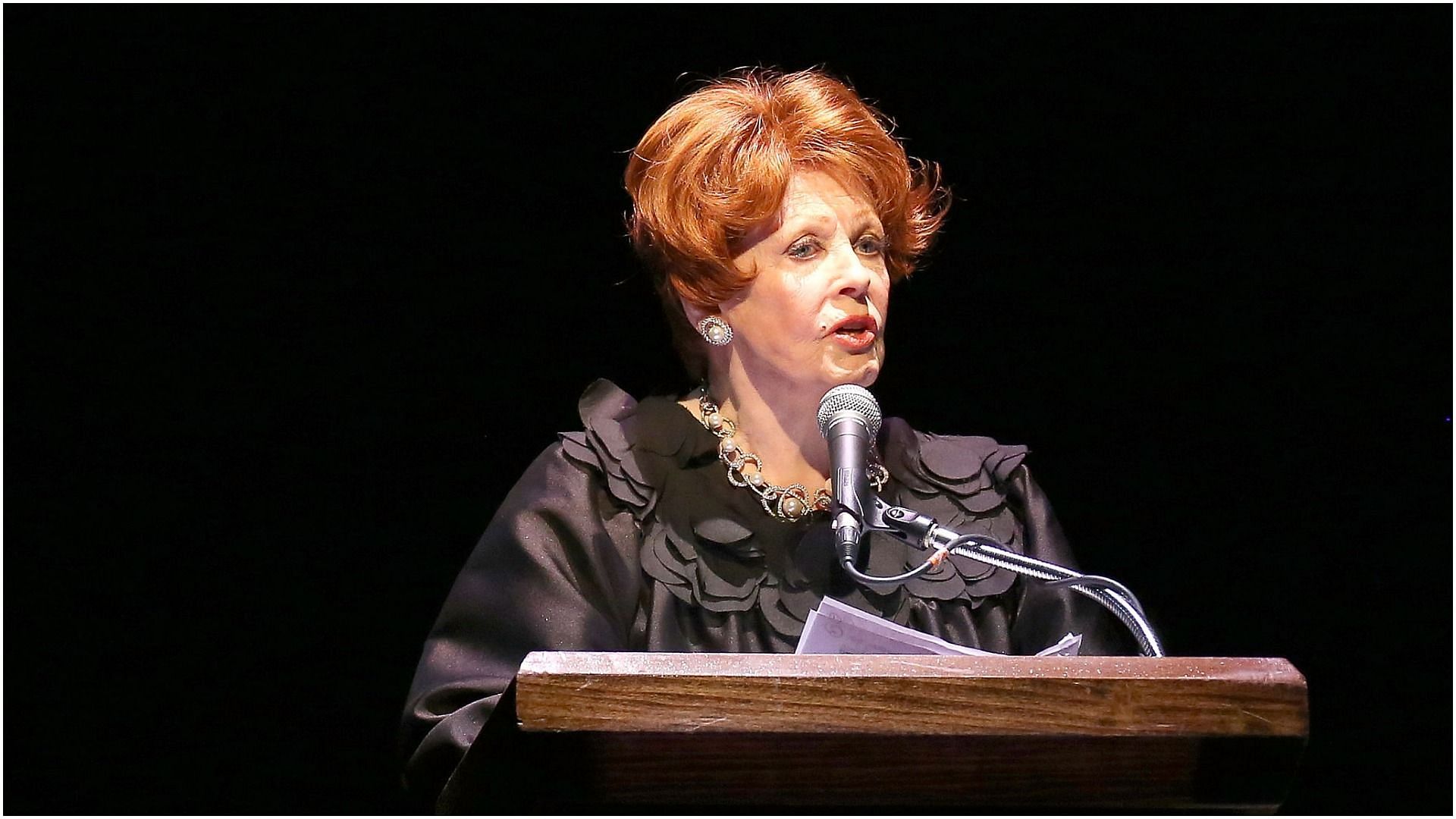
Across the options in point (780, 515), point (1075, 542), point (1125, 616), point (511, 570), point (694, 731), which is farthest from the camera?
point (1075, 542)

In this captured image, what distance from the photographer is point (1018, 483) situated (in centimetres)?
231

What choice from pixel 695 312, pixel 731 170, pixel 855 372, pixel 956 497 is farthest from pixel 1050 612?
pixel 731 170

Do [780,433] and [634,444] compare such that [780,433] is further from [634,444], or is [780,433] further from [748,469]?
[634,444]

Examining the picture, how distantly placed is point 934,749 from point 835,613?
439 millimetres

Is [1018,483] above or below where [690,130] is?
below

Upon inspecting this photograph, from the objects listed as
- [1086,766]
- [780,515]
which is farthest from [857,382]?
[1086,766]

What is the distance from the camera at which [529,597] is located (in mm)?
2035

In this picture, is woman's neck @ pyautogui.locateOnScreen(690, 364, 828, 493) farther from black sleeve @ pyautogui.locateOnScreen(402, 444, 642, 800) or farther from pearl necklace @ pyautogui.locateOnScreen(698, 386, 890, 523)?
black sleeve @ pyautogui.locateOnScreen(402, 444, 642, 800)

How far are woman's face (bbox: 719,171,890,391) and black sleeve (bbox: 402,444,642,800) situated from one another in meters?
0.33

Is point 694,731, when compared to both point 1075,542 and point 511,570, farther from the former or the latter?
point 1075,542

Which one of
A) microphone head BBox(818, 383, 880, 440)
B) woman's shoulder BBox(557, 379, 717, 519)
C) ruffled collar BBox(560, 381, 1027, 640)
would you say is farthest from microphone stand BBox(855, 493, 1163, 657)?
woman's shoulder BBox(557, 379, 717, 519)

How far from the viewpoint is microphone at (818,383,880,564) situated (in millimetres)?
1710

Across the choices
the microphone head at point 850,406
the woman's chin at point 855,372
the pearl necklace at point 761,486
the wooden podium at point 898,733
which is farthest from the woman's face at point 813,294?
the wooden podium at point 898,733

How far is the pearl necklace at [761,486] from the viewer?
2201 millimetres
